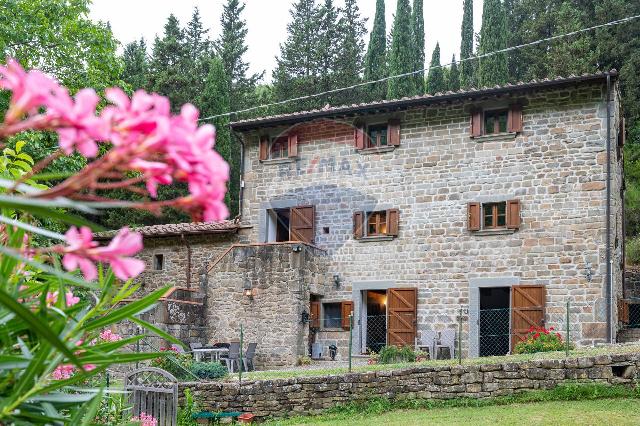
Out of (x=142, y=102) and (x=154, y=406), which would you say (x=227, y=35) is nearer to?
(x=154, y=406)

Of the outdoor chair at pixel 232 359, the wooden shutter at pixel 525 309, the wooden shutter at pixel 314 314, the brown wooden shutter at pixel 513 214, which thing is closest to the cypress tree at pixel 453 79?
the brown wooden shutter at pixel 513 214

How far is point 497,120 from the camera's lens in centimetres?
1848

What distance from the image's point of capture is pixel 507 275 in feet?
58.2

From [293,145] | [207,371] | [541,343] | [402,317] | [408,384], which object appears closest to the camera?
[408,384]

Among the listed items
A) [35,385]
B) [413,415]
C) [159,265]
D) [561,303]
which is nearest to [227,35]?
[159,265]

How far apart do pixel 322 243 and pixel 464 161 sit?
411 cm

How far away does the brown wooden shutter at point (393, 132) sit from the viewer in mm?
19344

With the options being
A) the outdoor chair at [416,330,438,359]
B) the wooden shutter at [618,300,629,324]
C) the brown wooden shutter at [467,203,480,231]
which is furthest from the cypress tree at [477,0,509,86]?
the outdoor chair at [416,330,438,359]

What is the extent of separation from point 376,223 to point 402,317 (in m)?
2.47

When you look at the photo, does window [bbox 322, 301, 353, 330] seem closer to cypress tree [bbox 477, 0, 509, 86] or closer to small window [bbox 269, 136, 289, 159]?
small window [bbox 269, 136, 289, 159]

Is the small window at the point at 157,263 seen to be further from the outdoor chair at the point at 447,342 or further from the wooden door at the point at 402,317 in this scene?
the outdoor chair at the point at 447,342

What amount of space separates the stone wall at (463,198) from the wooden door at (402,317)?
0.64 ft

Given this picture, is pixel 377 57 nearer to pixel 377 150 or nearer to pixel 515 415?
pixel 377 150

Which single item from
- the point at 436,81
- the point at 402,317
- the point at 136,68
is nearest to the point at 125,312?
the point at 402,317
